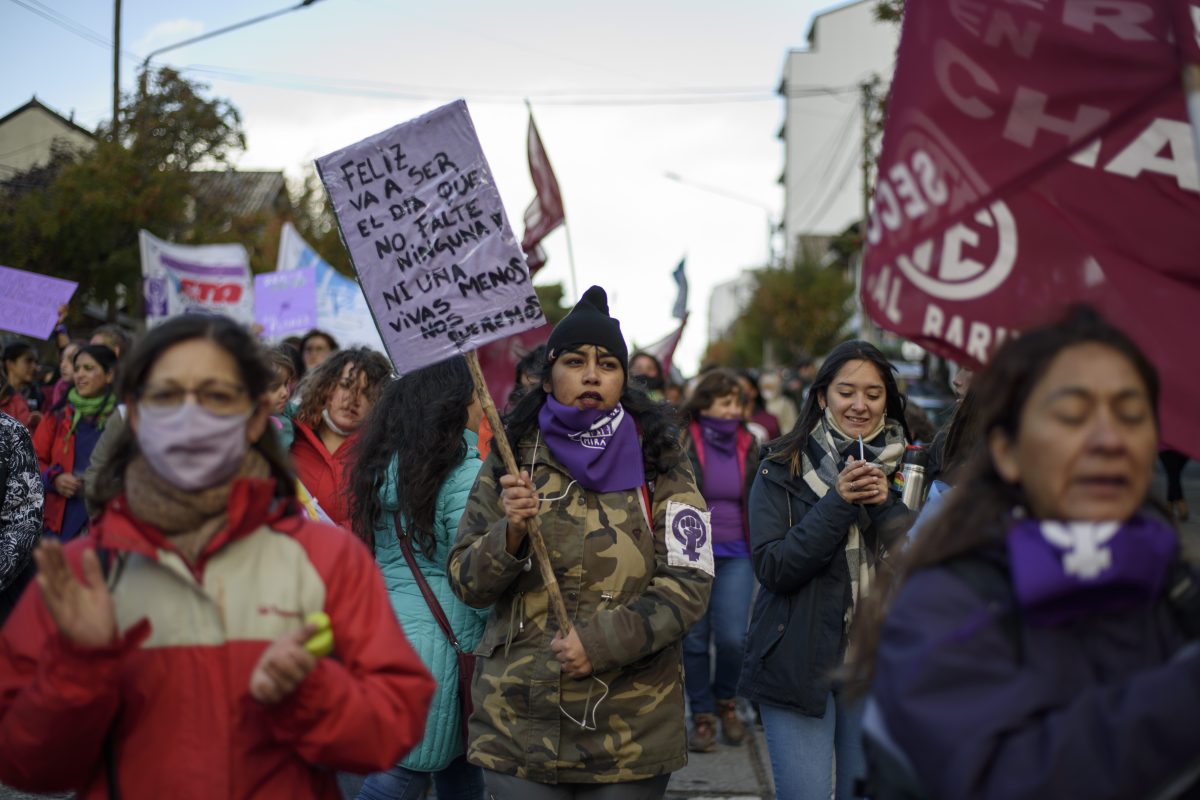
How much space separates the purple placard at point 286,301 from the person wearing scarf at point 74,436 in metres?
5.42

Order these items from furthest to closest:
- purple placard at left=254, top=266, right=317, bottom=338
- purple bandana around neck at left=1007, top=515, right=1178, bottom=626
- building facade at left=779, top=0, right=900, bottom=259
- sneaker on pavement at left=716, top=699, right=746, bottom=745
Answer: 1. building facade at left=779, top=0, right=900, bottom=259
2. purple placard at left=254, top=266, right=317, bottom=338
3. sneaker on pavement at left=716, top=699, right=746, bottom=745
4. purple bandana around neck at left=1007, top=515, right=1178, bottom=626

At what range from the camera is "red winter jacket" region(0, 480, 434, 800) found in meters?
2.28

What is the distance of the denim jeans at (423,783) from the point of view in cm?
431

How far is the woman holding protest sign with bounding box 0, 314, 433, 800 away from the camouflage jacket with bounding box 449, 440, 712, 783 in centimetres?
118

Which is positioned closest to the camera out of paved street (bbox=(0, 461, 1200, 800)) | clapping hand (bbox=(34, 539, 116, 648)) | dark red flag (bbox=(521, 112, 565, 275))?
clapping hand (bbox=(34, 539, 116, 648))

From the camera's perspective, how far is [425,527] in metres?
4.35

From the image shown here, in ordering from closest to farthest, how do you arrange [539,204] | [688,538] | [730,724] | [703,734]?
[688,538], [703,734], [730,724], [539,204]

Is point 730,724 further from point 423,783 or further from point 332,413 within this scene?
point 332,413

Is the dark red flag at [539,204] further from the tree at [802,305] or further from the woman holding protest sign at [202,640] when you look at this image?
the tree at [802,305]

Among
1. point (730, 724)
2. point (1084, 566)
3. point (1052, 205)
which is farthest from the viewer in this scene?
point (730, 724)

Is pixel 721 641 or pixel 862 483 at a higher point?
pixel 862 483

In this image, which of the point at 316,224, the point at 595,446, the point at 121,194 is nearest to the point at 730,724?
the point at 595,446

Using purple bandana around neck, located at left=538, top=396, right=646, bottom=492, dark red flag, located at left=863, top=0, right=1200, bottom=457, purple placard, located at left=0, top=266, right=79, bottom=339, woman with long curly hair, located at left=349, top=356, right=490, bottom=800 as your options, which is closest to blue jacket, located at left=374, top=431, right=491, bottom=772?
woman with long curly hair, located at left=349, top=356, right=490, bottom=800

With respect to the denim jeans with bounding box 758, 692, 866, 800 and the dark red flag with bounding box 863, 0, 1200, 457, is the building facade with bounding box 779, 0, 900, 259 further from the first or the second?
the dark red flag with bounding box 863, 0, 1200, 457
